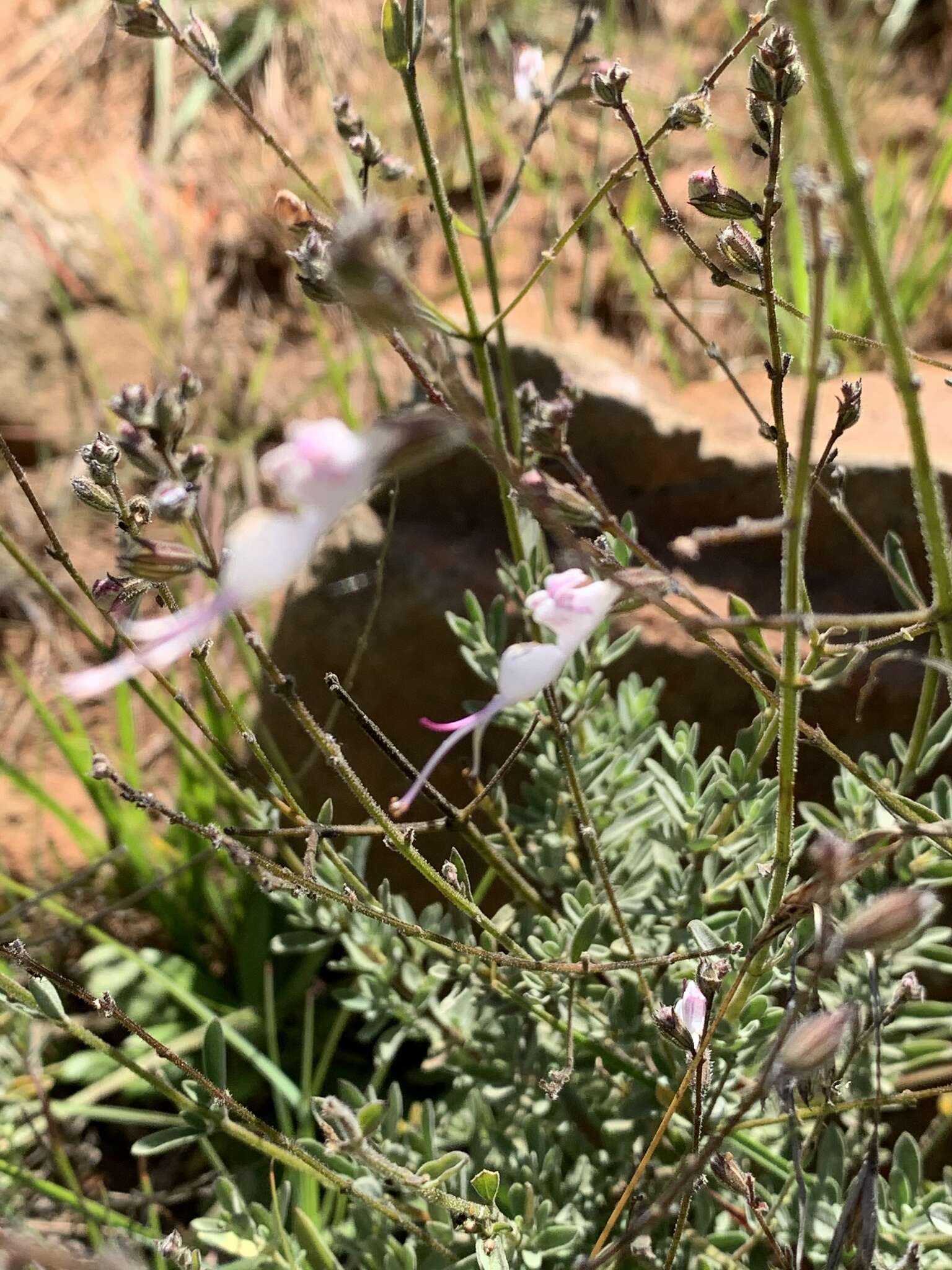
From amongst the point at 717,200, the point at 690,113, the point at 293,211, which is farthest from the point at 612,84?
the point at 293,211

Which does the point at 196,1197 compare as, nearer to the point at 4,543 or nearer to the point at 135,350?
the point at 4,543

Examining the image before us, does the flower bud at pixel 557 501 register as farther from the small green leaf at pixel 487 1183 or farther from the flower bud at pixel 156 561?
the small green leaf at pixel 487 1183

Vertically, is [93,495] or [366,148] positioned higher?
[366,148]

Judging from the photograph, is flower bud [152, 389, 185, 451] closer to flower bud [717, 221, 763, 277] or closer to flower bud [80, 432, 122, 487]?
flower bud [80, 432, 122, 487]

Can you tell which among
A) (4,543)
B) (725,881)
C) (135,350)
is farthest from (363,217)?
(135,350)

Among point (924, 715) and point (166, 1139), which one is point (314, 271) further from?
point (166, 1139)

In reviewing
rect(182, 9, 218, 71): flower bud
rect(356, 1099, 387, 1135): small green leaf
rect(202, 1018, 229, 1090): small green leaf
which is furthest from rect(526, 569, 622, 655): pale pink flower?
rect(182, 9, 218, 71): flower bud
